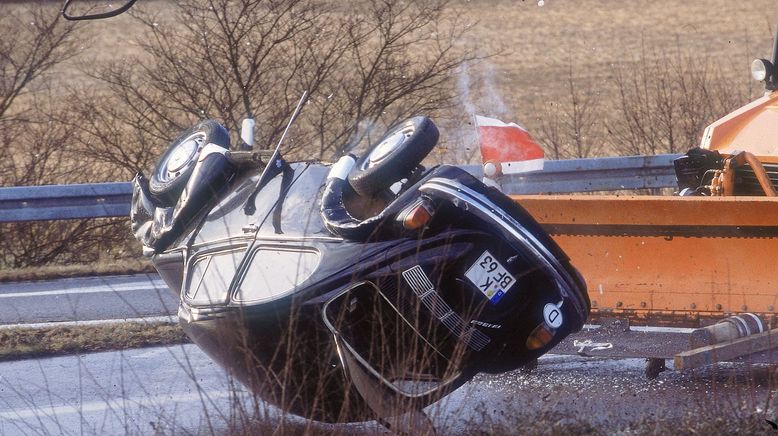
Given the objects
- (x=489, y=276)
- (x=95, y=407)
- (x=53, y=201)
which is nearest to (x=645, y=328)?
(x=489, y=276)

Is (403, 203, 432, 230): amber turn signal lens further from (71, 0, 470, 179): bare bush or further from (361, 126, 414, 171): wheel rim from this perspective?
(71, 0, 470, 179): bare bush

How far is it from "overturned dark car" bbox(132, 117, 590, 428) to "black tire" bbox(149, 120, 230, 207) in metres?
0.50

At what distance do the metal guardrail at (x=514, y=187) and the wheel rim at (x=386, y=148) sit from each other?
5625 millimetres

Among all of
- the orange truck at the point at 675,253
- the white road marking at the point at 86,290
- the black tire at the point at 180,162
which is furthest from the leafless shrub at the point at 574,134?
the black tire at the point at 180,162

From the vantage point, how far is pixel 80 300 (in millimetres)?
9805

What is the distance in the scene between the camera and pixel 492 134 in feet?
22.1

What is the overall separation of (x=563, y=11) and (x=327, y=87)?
83.4 feet

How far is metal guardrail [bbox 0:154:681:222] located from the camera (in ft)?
37.3

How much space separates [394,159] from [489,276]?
1.96 ft

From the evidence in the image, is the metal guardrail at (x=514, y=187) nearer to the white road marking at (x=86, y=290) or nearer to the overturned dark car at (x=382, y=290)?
the white road marking at (x=86, y=290)

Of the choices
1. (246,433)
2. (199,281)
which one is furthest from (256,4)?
(246,433)

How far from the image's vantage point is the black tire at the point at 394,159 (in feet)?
16.0

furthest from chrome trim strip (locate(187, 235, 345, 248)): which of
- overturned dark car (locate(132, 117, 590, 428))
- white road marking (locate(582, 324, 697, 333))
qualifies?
white road marking (locate(582, 324, 697, 333))

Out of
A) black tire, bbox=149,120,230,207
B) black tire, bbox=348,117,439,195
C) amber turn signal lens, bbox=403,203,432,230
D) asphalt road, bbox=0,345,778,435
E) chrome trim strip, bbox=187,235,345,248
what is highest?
black tire, bbox=149,120,230,207
